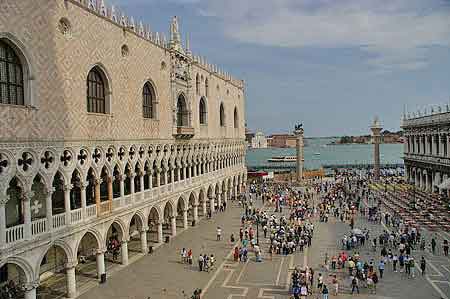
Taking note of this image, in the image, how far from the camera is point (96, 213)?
18.9 meters

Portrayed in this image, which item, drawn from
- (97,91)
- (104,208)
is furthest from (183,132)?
(104,208)

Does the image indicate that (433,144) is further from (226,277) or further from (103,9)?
(103,9)

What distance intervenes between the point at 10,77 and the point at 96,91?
553cm

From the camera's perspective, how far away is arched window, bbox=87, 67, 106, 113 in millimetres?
19125

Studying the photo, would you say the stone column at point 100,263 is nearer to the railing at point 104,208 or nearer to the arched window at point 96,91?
the railing at point 104,208

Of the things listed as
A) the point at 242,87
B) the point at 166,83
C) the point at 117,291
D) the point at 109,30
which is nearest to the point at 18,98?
the point at 109,30

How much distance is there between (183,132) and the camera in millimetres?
28469

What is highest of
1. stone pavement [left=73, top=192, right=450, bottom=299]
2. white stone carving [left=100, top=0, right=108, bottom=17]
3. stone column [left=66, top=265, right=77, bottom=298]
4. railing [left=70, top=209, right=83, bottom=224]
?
white stone carving [left=100, top=0, right=108, bottom=17]

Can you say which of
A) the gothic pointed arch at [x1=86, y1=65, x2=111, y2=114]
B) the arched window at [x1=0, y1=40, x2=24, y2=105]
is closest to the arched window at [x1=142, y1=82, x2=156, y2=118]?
the gothic pointed arch at [x1=86, y1=65, x2=111, y2=114]

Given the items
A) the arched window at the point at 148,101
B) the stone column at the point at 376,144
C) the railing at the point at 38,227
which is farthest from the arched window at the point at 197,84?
the stone column at the point at 376,144

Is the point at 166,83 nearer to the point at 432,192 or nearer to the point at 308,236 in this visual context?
the point at 308,236

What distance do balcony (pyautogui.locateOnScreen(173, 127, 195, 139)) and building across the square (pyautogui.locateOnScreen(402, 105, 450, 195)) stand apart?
20.6 metres

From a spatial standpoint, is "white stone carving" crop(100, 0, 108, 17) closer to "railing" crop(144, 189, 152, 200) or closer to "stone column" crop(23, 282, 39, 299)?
"railing" crop(144, 189, 152, 200)

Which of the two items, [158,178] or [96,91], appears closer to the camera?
[96,91]
